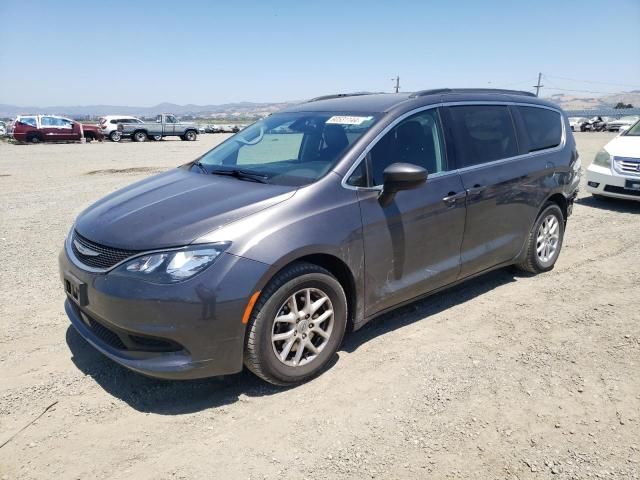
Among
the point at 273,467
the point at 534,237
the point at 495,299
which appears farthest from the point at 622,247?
the point at 273,467

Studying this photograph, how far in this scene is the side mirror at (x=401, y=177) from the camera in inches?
126

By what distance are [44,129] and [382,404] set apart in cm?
3070

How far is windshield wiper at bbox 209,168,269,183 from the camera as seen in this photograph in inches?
135

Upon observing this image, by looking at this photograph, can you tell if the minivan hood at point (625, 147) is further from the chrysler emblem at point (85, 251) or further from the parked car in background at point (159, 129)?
the parked car in background at point (159, 129)

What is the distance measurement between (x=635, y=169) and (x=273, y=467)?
8.29 meters

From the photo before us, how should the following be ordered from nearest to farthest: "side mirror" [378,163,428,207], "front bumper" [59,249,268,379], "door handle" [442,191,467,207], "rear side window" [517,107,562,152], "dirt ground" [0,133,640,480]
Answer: "dirt ground" [0,133,640,480] → "front bumper" [59,249,268,379] → "side mirror" [378,163,428,207] → "door handle" [442,191,467,207] → "rear side window" [517,107,562,152]

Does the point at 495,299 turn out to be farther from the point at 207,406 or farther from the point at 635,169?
the point at 635,169

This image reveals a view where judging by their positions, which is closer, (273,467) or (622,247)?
(273,467)

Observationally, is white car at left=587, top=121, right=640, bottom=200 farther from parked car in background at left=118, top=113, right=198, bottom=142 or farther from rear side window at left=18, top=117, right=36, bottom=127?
rear side window at left=18, top=117, right=36, bottom=127

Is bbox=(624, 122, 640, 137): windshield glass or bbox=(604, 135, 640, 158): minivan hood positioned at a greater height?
bbox=(624, 122, 640, 137): windshield glass

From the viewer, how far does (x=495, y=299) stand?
4.55 metres

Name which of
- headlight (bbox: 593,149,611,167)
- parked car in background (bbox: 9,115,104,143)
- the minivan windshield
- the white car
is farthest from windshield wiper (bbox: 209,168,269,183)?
parked car in background (bbox: 9,115,104,143)

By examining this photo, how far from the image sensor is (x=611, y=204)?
8969 millimetres

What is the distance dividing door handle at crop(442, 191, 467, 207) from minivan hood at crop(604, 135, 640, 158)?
6.04 m
